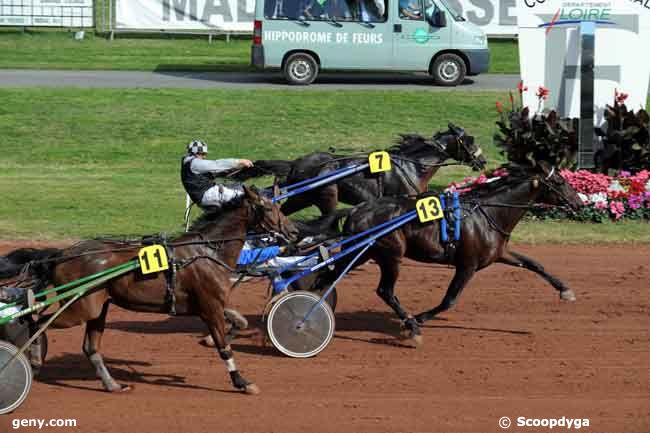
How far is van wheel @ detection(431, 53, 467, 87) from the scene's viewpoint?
2206 centimetres

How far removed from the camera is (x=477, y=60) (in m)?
21.9

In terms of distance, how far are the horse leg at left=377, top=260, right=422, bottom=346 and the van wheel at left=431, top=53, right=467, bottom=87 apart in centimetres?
1312

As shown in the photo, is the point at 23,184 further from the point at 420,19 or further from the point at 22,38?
the point at 22,38

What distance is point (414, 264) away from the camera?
41.6 feet

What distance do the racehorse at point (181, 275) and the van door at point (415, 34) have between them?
45.2ft

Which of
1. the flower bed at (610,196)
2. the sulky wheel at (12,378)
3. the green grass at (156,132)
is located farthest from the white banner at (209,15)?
the sulky wheel at (12,378)


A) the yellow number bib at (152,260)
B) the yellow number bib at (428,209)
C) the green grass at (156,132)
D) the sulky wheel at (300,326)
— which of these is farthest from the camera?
the green grass at (156,132)

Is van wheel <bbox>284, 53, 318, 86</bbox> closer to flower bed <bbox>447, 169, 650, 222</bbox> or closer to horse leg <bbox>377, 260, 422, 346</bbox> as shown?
flower bed <bbox>447, 169, 650, 222</bbox>

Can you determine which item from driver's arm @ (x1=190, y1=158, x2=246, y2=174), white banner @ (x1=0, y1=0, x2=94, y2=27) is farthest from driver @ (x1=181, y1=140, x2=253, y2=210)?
white banner @ (x1=0, y1=0, x2=94, y2=27)

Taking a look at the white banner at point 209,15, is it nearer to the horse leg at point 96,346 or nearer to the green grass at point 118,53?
the green grass at point 118,53

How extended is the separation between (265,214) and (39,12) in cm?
2167

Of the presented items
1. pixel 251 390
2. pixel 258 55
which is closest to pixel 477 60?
pixel 258 55

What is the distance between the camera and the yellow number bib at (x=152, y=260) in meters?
7.90

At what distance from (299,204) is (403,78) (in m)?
12.2
